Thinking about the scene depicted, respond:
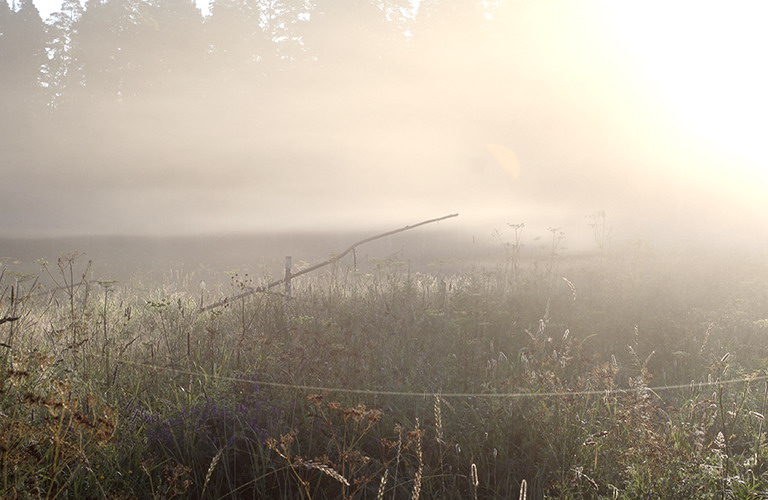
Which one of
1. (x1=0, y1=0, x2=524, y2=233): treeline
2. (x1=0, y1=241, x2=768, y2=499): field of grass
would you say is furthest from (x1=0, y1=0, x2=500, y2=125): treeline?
(x1=0, y1=241, x2=768, y2=499): field of grass

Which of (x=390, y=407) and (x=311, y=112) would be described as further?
(x=311, y=112)

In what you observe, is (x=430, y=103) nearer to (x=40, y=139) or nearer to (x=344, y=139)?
(x=344, y=139)

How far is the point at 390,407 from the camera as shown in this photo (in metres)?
4.97

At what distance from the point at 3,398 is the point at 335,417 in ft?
6.88

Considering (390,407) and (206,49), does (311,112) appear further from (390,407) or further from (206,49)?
(390,407)

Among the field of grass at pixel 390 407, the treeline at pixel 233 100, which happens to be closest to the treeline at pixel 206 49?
the treeline at pixel 233 100

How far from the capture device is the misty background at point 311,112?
3372 cm

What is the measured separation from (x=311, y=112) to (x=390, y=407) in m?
33.8

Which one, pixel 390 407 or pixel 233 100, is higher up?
pixel 233 100

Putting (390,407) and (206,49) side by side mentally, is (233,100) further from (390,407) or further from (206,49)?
(390,407)

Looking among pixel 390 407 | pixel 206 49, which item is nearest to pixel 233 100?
pixel 206 49

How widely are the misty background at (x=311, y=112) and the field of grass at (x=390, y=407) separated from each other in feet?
78.5

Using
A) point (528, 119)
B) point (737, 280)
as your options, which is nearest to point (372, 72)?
point (528, 119)

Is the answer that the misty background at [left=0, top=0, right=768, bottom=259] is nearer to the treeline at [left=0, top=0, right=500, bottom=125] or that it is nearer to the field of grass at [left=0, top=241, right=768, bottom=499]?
the treeline at [left=0, top=0, right=500, bottom=125]
